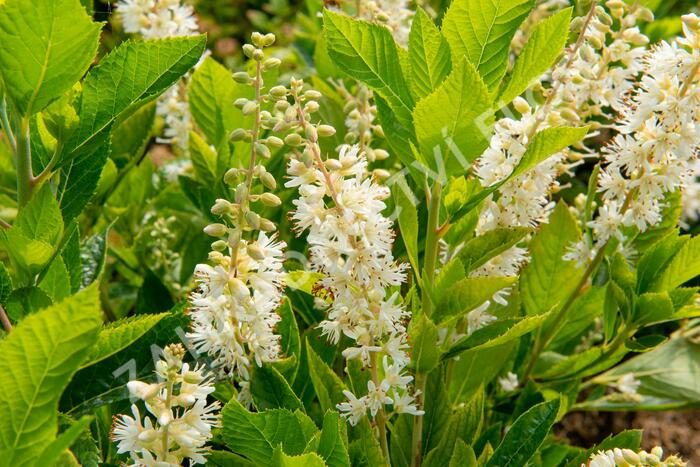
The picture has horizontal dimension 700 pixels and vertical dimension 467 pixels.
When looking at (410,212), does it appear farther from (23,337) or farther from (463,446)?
(23,337)

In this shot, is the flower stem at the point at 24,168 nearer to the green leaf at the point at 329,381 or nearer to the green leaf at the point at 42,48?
the green leaf at the point at 42,48

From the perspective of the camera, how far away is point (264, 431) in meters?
1.42

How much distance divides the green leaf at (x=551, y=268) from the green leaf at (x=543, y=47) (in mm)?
655

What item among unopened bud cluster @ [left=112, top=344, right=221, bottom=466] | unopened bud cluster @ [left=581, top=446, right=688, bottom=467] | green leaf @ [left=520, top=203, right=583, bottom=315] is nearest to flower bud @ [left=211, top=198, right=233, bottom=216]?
unopened bud cluster @ [left=112, top=344, right=221, bottom=466]

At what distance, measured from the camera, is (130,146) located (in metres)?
2.56

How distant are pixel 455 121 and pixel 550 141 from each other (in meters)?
0.16

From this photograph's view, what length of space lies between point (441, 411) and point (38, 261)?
32.9 inches

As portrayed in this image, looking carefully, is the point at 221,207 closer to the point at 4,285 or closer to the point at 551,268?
the point at 4,285

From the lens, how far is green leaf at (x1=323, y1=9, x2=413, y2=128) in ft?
5.01

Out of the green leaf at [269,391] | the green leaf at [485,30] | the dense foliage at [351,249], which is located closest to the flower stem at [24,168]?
the dense foliage at [351,249]

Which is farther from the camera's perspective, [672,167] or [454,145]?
[672,167]

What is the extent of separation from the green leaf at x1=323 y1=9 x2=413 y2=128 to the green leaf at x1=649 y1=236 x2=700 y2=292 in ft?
2.37

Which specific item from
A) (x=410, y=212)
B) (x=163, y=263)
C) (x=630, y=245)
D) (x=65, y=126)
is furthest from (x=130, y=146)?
(x=630, y=245)

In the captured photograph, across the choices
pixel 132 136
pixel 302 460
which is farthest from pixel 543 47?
pixel 132 136
